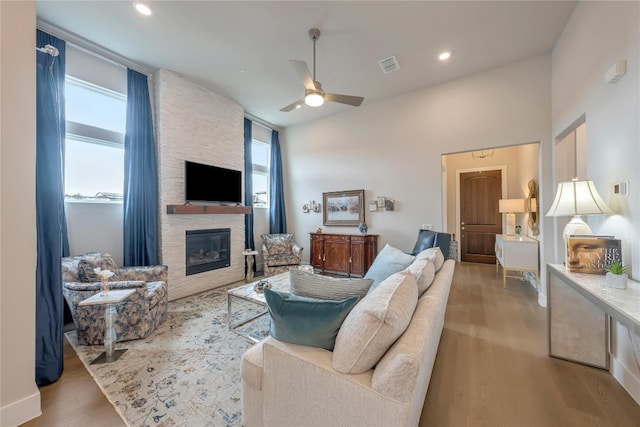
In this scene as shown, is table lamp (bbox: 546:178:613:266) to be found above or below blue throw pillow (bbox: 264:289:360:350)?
above

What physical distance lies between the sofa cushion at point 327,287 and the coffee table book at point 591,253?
181 cm

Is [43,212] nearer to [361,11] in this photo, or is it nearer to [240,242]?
[240,242]

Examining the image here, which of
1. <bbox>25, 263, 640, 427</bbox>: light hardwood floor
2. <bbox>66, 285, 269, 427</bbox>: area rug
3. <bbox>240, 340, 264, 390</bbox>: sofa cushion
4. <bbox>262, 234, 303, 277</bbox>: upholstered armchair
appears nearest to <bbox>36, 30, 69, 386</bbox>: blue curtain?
<bbox>25, 263, 640, 427</bbox>: light hardwood floor

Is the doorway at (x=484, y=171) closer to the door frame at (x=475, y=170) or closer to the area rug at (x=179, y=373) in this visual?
the door frame at (x=475, y=170)

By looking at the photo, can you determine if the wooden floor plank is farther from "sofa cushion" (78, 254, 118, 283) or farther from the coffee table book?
"sofa cushion" (78, 254, 118, 283)

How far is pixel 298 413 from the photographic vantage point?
1170 mm

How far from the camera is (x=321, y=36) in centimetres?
301

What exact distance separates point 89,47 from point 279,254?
4.11 meters

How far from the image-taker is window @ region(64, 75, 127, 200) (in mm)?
3012

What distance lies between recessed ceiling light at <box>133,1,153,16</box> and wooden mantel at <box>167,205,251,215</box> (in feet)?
7.71

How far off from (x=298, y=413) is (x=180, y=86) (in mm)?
4531

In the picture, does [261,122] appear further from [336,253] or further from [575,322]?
[575,322]

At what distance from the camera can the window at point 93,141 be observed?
3012 mm

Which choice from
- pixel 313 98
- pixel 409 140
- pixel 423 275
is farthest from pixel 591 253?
pixel 409 140
